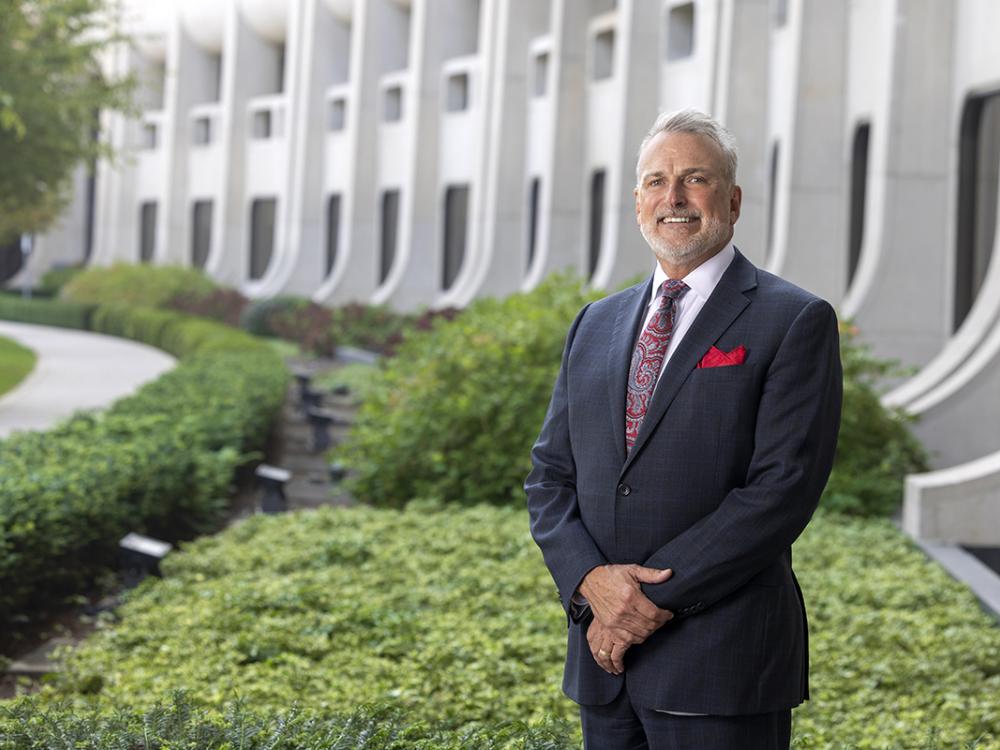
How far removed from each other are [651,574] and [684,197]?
80cm

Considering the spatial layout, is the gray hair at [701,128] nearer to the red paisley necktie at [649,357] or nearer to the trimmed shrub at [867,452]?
the red paisley necktie at [649,357]

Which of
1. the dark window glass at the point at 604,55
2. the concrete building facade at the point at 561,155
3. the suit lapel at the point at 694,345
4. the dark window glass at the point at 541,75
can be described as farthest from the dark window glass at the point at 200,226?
the suit lapel at the point at 694,345

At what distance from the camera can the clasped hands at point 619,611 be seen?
275 cm

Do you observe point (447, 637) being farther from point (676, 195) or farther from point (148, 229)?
point (148, 229)

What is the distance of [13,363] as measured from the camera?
22953mm

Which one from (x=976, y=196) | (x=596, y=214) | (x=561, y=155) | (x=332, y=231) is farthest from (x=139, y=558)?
(x=332, y=231)

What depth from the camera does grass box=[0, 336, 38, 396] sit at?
20219 millimetres

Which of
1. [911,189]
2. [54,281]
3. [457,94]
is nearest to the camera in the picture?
[911,189]

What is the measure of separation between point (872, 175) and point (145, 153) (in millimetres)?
32334

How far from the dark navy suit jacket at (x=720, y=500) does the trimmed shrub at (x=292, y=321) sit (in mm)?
23403

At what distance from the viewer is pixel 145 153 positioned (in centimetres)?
4234

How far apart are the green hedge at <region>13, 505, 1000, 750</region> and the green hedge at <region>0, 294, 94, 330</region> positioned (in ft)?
93.3

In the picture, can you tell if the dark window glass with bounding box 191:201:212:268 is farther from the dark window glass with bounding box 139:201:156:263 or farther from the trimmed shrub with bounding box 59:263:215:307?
the trimmed shrub with bounding box 59:263:215:307

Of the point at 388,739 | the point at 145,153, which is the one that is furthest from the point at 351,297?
the point at 388,739
